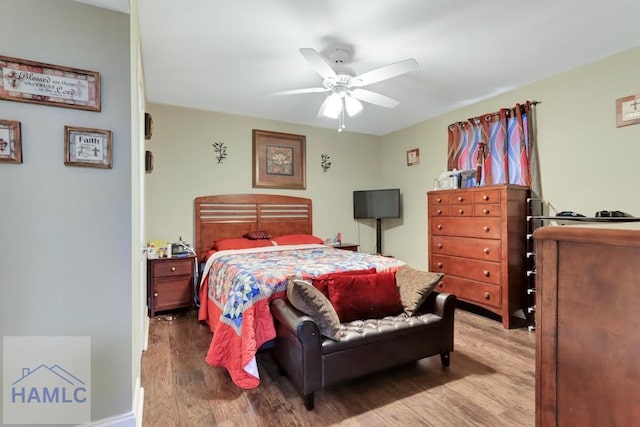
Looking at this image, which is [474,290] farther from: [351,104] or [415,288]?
[351,104]

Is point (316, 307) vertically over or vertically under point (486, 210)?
under

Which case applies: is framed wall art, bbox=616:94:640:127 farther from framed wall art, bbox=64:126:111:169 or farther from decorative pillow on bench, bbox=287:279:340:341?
framed wall art, bbox=64:126:111:169

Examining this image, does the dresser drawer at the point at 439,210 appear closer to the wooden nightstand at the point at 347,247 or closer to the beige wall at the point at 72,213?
the wooden nightstand at the point at 347,247

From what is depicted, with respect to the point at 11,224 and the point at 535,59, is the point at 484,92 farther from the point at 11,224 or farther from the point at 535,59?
the point at 11,224

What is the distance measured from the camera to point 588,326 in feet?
2.29

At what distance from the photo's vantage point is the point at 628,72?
268 centimetres

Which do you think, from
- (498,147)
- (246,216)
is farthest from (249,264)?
(498,147)

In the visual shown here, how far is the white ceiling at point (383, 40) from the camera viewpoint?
7.00 feet

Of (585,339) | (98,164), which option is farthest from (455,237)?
(98,164)

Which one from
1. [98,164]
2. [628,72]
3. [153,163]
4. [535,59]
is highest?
[535,59]

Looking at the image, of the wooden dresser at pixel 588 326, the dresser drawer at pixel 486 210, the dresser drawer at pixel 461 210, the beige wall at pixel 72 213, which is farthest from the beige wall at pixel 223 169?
the wooden dresser at pixel 588 326

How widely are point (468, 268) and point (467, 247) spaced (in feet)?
0.78

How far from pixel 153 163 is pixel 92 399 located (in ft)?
9.79

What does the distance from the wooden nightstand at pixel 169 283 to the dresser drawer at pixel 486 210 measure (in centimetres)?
333
